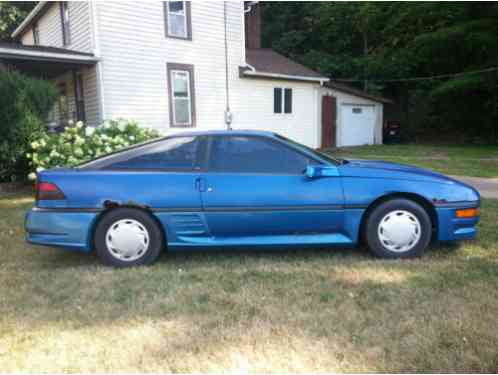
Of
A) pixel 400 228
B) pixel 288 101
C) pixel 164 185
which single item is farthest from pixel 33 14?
pixel 400 228

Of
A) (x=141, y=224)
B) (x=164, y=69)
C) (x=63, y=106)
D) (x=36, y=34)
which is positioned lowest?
(x=141, y=224)

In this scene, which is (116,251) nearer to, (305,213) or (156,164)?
(156,164)

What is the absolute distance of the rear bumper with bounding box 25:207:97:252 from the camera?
354 cm

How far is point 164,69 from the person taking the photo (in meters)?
11.8

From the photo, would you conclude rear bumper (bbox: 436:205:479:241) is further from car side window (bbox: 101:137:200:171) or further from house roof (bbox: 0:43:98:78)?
house roof (bbox: 0:43:98:78)

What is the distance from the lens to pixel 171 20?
39.0 feet

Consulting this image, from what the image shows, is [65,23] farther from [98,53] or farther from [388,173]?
[388,173]

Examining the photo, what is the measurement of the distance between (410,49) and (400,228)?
72.5ft

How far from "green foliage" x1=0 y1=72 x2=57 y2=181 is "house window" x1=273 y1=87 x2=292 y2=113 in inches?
326

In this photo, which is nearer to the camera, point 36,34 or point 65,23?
point 65,23

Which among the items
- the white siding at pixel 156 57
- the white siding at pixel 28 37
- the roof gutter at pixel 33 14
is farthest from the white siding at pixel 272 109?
the white siding at pixel 28 37

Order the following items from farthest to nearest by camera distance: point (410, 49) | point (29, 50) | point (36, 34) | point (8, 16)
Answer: point (410, 49) → point (8, 16) → point (36, 34) → point (29, 50)

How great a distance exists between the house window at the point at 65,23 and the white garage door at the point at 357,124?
37.3 ft

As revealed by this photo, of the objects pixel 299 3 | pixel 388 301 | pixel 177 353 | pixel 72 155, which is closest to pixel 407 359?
pixel 388 301
